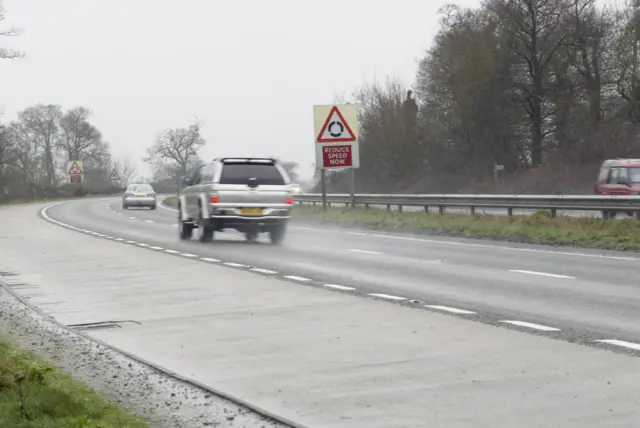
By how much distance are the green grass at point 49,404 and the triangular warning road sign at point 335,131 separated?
87.3 ft

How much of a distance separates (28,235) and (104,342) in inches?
868

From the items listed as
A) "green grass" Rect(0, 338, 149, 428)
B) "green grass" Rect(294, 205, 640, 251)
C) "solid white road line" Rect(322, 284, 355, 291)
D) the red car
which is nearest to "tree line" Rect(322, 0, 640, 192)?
the red car

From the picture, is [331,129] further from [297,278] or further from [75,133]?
[75,133]

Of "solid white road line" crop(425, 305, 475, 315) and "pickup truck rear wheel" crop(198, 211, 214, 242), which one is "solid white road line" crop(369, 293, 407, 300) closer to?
"solid white road line" crop(425, 305, 475, 315)

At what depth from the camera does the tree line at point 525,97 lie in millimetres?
54812

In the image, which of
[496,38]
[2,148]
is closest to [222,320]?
[496,38]

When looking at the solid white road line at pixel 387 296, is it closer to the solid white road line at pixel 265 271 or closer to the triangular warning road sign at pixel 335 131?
the solid white road line at pixel 265 271

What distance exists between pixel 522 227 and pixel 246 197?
6592 millimetres

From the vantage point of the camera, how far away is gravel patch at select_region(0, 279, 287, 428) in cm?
629

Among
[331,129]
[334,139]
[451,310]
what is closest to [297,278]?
[451,310]

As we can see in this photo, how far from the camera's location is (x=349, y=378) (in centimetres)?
729

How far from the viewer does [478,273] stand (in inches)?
604

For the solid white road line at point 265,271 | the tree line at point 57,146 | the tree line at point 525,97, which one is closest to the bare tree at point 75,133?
the tree line at point 57,146

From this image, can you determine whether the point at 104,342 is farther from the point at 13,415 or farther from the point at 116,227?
the point at 116,227
